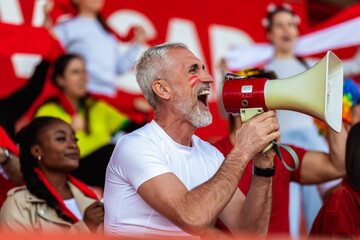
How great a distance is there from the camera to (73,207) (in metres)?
3.01

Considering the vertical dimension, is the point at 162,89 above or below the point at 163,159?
above

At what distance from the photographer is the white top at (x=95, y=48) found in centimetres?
480

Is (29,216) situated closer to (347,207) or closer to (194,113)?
(194,113)

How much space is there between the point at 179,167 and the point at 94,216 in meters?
0.73

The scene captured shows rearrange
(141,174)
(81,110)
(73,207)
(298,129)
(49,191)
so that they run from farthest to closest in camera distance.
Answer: (81,110)
(298,129)
(73,207)
(49,191)
(141,174)

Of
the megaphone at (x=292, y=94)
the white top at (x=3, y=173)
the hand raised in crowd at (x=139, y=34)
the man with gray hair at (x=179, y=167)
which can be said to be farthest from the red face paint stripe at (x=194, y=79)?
the hand raised in crowd at (x=139, y=34)

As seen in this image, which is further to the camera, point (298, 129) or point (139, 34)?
point (139, 34)

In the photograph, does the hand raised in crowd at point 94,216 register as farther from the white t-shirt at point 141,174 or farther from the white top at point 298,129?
the white top at point 298,129

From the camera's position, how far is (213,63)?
6.14 meters

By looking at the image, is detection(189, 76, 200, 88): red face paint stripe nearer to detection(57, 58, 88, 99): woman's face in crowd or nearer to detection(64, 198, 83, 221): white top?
detection(64, 198, 83, 221): white top

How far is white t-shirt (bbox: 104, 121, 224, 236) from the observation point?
2.04 metres

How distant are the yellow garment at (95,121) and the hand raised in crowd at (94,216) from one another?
1.11 meters

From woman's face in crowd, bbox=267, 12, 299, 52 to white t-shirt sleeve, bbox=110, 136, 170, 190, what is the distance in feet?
9.22

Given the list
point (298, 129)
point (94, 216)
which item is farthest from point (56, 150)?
point (298, 129)
